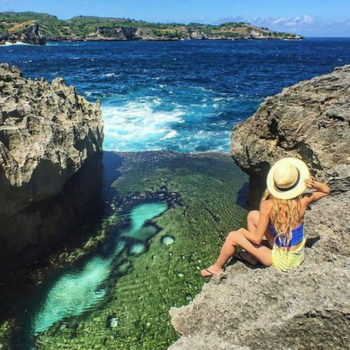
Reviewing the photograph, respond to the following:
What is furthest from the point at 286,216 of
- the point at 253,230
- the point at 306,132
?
the point at 306,132

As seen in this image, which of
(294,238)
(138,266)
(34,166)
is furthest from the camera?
(138,266)

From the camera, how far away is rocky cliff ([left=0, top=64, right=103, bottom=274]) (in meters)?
9.06

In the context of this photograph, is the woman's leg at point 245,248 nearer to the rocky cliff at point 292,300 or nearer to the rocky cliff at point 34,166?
the rocky cliff at point 292,300

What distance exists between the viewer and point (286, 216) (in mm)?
5301

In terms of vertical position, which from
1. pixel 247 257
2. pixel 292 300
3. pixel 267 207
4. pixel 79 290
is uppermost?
pixel 267 207

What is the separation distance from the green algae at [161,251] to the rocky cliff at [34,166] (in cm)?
217

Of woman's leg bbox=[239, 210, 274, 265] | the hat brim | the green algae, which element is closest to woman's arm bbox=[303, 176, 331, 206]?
the hat brim

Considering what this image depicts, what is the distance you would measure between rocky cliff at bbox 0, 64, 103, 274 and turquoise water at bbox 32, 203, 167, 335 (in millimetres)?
1539

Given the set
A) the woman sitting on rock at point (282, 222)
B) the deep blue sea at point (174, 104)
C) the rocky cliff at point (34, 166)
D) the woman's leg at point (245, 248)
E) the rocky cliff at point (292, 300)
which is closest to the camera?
the rocky cliff at point (292, 300)

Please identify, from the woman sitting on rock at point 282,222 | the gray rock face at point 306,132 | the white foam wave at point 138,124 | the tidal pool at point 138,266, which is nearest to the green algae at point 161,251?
the tidal pool at point 138,266

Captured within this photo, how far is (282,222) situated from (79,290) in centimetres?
597

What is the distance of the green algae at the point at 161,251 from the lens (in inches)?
308

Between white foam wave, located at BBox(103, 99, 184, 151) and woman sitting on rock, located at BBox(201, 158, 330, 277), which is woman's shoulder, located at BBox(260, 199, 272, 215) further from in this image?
white foam wave, located at BBox(103, 99, 184, 151)

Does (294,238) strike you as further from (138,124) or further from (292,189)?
(138,124)
